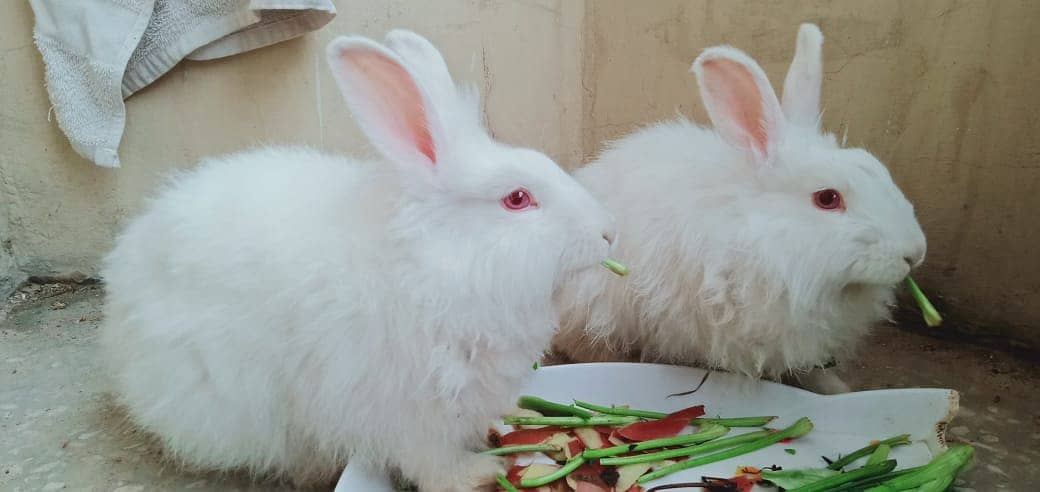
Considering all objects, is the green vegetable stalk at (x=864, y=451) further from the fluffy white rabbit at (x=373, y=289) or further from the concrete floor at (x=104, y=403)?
the fluffy white rabbit at (x=373, y=289)

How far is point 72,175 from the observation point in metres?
2.37

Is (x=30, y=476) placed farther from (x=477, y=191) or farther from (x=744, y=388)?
(x=744, y=388)

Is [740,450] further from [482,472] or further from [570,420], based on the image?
[482,472]

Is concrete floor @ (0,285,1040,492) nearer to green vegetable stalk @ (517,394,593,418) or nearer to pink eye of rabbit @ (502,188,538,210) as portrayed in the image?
green vegetable stalk @ (517,394,593,418)

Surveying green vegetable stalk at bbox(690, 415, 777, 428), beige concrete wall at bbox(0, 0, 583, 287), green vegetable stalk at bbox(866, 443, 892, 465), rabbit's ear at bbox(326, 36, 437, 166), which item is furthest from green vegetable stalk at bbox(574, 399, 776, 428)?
beige concrete wall at bbox(0, 0, 583, 287)

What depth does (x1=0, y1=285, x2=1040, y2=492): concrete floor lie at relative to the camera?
1.63 m

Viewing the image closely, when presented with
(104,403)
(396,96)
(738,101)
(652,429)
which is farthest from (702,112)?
(104,403)

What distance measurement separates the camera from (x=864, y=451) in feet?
5.22

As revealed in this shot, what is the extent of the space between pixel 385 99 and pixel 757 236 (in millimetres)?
905

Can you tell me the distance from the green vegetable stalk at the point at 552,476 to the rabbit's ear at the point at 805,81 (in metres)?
0.98

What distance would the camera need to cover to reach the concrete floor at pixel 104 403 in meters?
1.63

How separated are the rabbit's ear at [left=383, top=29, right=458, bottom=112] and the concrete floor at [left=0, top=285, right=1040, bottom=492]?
0.96 meters

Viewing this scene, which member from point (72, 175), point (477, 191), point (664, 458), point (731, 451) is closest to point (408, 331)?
point (477, 191)

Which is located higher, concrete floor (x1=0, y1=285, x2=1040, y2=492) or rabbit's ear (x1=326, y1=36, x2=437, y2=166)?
rabbit's ear (x1=326, y1=36, x2=437, y2=166)
